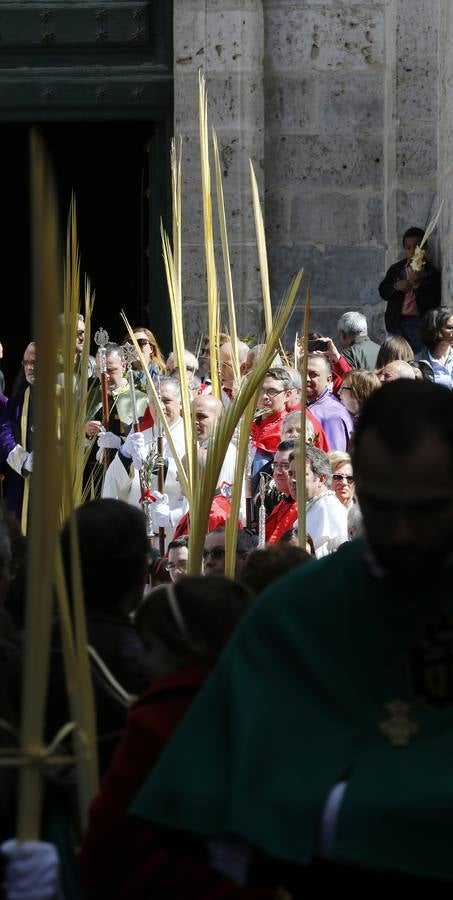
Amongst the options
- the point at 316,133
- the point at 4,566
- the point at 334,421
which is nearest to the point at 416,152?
the point at 316,133

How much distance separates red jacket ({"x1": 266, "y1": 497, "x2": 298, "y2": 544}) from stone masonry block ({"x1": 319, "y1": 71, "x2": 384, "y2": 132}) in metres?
6.08

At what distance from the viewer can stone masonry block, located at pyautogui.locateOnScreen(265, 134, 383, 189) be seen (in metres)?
12.5

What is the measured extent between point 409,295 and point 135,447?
3.51 metres

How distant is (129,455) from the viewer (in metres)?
8.18

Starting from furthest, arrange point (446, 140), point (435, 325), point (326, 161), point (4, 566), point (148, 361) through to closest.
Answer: point (326, 161) < point (446, 140) < point (148, 361) < point (435, 325) < point (4, 566)

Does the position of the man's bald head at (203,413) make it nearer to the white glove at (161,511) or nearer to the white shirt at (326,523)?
the white glove at (161,511)

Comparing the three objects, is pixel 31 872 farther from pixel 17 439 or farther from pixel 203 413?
pixel 17 439

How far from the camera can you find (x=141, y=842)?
7.56ft

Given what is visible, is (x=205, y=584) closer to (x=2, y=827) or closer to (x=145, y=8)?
(x=2, y=827)

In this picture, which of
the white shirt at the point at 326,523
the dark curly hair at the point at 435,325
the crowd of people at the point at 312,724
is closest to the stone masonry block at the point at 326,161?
the dark curly hair at the point at 435,325

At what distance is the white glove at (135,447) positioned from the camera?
26.2 ft

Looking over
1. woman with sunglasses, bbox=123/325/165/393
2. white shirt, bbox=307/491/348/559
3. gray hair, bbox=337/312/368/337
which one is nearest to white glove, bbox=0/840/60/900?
white shirt, bbox=307/491/348/559

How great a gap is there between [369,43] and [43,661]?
10706 millimetres

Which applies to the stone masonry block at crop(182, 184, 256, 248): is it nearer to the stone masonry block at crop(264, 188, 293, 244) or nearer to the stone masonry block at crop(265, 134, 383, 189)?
the stone masonry block at crop(264, 188, 293, 244)
